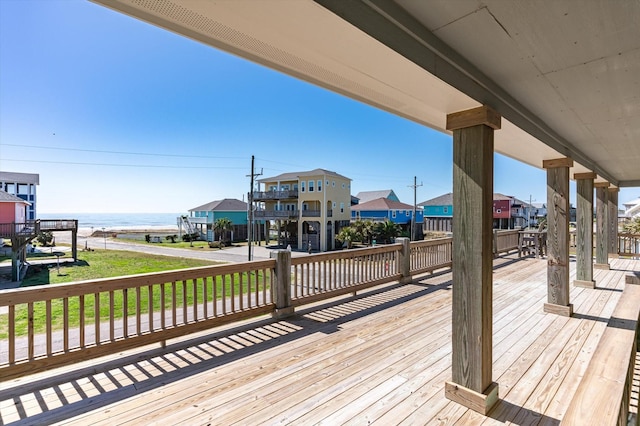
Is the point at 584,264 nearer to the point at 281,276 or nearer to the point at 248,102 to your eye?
the point at 281,276

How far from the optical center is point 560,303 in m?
4.21

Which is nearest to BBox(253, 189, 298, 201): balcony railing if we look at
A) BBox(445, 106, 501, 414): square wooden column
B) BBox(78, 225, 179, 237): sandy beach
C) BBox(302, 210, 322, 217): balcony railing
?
BBox(302, 210, 322, 217): balcony railing

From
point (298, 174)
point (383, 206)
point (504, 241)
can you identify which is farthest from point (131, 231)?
point (504, 241)

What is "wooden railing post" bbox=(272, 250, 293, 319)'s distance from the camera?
4137 millimetres

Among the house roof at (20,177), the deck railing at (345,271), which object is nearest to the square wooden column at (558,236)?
the deck railing at (345,271)

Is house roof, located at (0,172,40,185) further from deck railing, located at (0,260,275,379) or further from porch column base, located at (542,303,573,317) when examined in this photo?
porch column base, located at (542,303,573,317)

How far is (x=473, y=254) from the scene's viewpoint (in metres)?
2.19

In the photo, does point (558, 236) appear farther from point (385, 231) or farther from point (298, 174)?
point (298, 174)

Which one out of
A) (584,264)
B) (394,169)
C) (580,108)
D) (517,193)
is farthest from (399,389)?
(517,193)

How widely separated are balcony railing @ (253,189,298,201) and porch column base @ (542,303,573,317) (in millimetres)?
23690

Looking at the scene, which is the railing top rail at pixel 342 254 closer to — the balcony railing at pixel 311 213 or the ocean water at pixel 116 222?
the balcony railing at pixel 311 213

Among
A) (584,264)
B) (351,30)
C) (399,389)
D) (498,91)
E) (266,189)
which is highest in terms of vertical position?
(266,189)

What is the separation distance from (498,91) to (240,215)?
1400 inches

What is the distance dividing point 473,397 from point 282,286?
2.63 m
